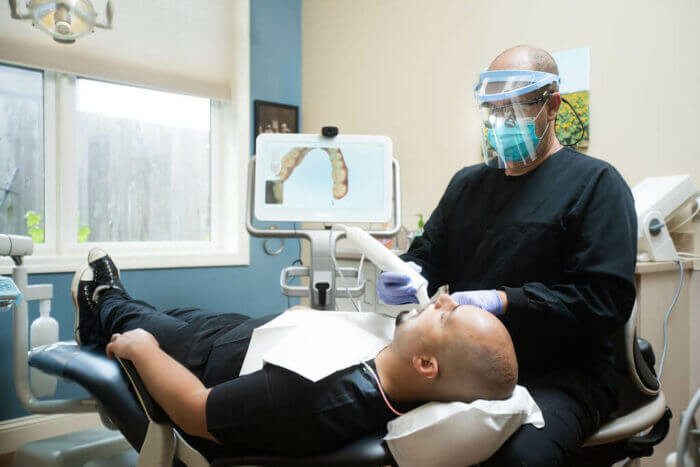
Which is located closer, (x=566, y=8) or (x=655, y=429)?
(x=655, y=429)

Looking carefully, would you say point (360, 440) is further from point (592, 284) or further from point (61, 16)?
point (61, 16)

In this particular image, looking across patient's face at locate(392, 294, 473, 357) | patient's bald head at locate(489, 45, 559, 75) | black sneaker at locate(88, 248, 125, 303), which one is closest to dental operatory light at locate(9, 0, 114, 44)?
black sneaker at locate(88, 248, 125, 303)

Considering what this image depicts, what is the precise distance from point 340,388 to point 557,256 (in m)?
0.66

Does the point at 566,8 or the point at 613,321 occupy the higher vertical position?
the point at 566,8

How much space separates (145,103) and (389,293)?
234 centimetres

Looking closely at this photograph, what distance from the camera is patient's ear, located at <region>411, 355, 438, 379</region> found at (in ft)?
3.07

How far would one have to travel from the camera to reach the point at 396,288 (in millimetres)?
1177

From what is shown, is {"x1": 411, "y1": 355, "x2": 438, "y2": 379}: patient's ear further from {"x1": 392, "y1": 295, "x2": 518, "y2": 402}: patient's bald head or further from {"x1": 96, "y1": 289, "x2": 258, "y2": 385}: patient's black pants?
{"x1": 96, "y1": 289, "x2": 258, "y2": 385}: patient's black pants

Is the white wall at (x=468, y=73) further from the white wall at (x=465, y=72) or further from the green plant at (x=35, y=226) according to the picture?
the green plant at (x=35, y=226)

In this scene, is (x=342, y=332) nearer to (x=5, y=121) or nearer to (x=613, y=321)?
(x=613, y=321)

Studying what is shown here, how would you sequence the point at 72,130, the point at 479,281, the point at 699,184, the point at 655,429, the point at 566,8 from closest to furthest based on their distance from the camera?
the point at 655,429, the point at 479,281, the point at 699,184, the point at 566,8, the point at 72,130

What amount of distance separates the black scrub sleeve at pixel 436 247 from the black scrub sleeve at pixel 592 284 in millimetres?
378

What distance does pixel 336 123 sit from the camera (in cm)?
330

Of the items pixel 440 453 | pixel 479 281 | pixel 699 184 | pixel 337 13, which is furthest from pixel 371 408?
pixel 337 13
